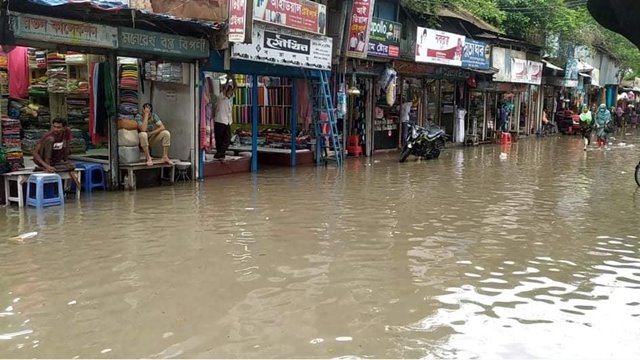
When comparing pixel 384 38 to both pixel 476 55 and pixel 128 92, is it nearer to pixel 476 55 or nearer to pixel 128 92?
pixel 476 55

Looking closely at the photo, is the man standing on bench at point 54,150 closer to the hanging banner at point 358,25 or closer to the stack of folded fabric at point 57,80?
the stack of folded fabric at point 57,80

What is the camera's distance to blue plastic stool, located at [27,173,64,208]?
8.72 metres

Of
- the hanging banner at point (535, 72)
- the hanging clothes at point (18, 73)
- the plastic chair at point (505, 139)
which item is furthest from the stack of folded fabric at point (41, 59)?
the hanging banner at point (535, 72)

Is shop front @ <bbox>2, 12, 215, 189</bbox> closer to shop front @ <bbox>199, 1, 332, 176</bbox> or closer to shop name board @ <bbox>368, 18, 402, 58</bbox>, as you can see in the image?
shop front @ <bbox>199, 1, 332, 176</bbox>

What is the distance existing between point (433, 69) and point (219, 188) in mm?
11569

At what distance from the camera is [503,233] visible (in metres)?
7.70

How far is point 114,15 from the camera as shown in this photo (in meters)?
9.82

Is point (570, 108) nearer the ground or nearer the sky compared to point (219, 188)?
nearer the sky

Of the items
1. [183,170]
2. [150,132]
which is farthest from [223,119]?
[150,132]

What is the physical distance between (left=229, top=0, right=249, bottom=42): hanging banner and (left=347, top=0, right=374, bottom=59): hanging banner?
4.87 metres

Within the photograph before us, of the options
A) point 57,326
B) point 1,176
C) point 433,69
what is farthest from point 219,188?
point 433,69

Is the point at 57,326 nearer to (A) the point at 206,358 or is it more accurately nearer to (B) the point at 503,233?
(A) the point at 206,358

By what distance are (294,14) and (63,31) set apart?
220 inches

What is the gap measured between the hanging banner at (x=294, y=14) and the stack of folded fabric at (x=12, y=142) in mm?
5068
